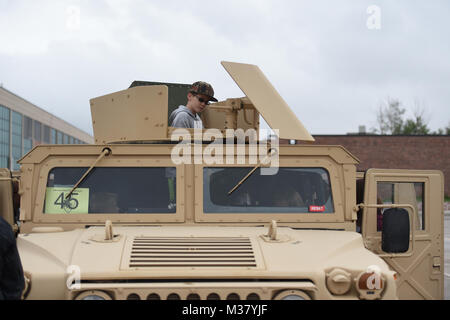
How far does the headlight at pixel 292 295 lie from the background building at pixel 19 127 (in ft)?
106

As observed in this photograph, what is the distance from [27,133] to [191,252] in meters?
40.4

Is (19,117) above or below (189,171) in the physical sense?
above

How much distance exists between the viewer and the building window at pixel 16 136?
126 feet

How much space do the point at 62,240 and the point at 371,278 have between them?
212 centimetres

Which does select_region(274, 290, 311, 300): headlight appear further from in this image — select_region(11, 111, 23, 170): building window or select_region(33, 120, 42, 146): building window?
select_region(33, 120, 42, 146): building window

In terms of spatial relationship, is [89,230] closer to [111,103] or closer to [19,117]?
[111,103]

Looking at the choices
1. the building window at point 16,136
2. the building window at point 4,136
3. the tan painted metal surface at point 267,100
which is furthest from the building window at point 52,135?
the tan painted metal surface at point 267,100

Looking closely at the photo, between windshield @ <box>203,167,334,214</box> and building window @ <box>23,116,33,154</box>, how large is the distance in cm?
3872

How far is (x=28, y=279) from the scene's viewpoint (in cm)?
348

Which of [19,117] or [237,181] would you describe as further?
[19,117]

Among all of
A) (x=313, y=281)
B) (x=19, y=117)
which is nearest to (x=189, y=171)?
(x=313, y=281)

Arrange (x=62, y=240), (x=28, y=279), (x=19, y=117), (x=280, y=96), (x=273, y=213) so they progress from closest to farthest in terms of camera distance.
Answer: (x=28, y=279) < (x=62, y=240) < (x=273, y=213) < (x=280, y=96) < (x=19, y=117)
